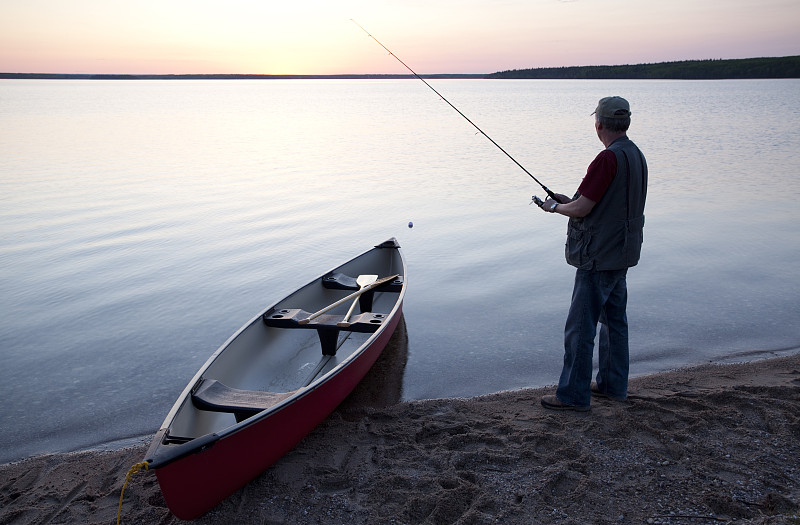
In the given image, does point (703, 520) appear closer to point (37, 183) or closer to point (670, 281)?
point (670, 281)

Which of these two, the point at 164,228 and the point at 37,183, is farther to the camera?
the point at 37,183

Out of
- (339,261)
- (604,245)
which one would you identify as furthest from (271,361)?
(339,261)

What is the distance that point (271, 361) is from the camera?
17.4 ft

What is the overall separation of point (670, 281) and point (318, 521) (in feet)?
20.5

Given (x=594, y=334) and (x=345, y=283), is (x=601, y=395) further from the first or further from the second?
(x=345, y=283)

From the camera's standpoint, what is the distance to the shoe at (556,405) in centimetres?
438

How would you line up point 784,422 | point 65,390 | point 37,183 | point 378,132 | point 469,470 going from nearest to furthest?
1. point 469,470
2. point 784,422
3. point 65,390
4. point 37,183
5. point 378,132

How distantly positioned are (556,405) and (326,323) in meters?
2.03

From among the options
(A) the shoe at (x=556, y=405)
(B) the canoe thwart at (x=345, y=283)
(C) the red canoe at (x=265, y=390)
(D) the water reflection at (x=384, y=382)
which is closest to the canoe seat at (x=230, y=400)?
(C) the red canoe at (x=265, y=390)

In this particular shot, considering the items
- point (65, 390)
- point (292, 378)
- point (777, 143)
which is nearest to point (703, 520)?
point (292, 378)

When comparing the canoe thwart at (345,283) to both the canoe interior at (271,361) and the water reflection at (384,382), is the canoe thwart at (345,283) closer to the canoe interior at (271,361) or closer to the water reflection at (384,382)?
the canoe interior at (271,361)

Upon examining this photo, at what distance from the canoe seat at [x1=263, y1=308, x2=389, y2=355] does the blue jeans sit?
1713 mm

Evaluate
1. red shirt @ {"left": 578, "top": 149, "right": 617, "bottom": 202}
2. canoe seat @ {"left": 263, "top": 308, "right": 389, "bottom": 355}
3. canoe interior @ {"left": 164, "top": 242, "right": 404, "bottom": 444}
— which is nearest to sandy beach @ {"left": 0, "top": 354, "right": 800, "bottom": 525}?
canoe interior @ {"left": 164, "top": 242, "right": 404, "bottom": 444}

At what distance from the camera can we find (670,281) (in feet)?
26.4
